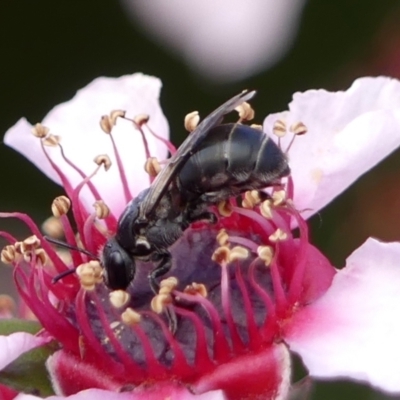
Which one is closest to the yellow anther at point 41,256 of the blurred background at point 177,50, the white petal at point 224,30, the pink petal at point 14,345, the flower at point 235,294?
the flower at point 235,294

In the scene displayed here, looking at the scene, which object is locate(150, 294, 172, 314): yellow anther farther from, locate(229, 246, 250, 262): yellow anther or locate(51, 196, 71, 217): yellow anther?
locate(51, 196, 71, 217): yellow anther

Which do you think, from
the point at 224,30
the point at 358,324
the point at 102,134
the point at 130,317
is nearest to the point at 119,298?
the point at 130,317

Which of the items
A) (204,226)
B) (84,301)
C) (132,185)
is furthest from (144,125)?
(84,301)

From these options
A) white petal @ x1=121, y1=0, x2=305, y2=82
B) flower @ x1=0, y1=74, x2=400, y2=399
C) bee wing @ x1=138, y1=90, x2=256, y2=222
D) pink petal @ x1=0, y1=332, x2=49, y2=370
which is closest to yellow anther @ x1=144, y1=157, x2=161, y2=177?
flower @ x1=0, y1=74, x2=400, y2=399

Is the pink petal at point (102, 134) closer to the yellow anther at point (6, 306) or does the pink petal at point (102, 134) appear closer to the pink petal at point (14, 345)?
the yellow anther at point (6, 306)

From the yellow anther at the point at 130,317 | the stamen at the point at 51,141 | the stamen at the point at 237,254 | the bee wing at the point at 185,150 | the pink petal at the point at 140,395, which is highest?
Result: the bee wing at the point at 185,150
